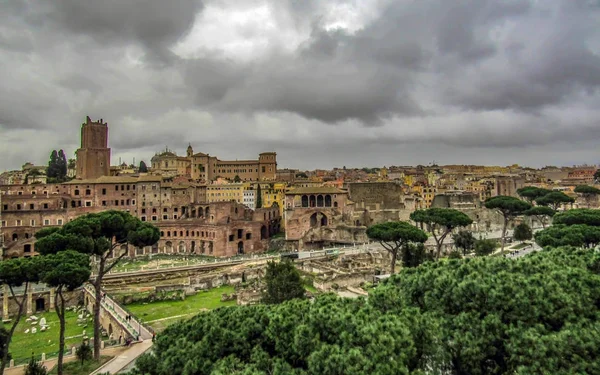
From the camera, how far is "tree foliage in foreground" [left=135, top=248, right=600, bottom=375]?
7.71m

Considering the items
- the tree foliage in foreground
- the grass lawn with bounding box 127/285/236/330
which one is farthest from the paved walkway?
the tree foliage in foreground

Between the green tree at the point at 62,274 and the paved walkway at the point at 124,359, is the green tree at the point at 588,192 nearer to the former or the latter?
the paved walkway at the point at 124,359

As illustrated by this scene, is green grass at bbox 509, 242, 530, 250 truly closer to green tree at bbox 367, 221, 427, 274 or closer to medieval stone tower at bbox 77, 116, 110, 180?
green tree at bbox 367, 221, 427, 274

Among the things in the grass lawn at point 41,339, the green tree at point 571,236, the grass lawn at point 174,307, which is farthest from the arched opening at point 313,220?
the grass lawn at point 41,339

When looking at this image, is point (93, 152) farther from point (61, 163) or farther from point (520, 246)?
point (520, 246)

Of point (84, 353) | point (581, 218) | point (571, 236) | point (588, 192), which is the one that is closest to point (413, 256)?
point (571, 236)

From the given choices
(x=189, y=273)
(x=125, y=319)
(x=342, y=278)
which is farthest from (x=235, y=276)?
(x=125, y=319)

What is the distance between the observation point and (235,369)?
798cm

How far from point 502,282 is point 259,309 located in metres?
5.93

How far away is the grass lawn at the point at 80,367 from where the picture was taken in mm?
16053

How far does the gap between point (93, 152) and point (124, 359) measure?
6681 cm

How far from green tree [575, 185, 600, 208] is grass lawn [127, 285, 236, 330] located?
6121 centimetres

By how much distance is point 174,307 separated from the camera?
27.2 meters

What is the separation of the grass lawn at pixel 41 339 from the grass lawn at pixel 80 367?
7.05 ft
